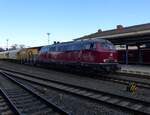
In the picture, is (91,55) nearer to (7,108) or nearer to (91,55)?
(91,55)

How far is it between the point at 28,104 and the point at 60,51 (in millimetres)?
15764

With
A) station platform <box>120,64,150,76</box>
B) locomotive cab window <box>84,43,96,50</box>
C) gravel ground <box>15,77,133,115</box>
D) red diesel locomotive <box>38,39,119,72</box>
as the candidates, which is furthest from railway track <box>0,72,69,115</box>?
station platform <box>120,64,150,76</box>

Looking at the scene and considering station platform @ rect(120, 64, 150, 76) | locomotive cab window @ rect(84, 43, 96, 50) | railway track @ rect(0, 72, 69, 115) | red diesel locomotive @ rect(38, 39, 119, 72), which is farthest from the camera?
station platform @ rect(120, 64, 150, 76)

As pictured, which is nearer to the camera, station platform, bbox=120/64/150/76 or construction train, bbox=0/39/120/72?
construction train, bbox=0/39/120/72

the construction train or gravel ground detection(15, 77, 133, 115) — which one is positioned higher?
the construction train

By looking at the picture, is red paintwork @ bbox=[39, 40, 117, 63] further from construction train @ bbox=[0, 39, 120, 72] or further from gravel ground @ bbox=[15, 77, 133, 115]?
gravel ground @ bbox=[15, 77, 133, 115]

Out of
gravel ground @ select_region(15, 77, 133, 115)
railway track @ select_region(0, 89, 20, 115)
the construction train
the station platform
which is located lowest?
gravel ground @ select_region(15, 77, 133, 115)

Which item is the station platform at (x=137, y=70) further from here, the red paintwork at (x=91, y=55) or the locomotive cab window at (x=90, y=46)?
the locomotive cab window at (x=90, y=46)

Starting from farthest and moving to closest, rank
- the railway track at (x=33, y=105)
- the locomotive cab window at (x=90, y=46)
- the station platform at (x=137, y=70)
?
the station platform at (x=137, y=70), the locomotive cab window at (x=90, y=46), the railway track at (x=33, y=105)

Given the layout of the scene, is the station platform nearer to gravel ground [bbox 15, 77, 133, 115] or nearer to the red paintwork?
the red paintwork

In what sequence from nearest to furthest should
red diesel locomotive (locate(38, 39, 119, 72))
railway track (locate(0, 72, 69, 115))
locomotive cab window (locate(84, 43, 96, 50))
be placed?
1. railway track (locate(0, 72, 69, 115))
2. red diesel locomotive (locate(38, 39, 119, 72))
3. locomotive cab window (locate(84, 43, 96, 50))

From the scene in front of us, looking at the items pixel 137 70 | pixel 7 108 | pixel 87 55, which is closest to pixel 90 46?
pixel 87 55

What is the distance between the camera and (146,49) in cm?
3347

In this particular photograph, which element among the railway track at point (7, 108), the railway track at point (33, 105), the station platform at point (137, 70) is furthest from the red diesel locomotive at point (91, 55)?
the railway track at point (7, 108)
